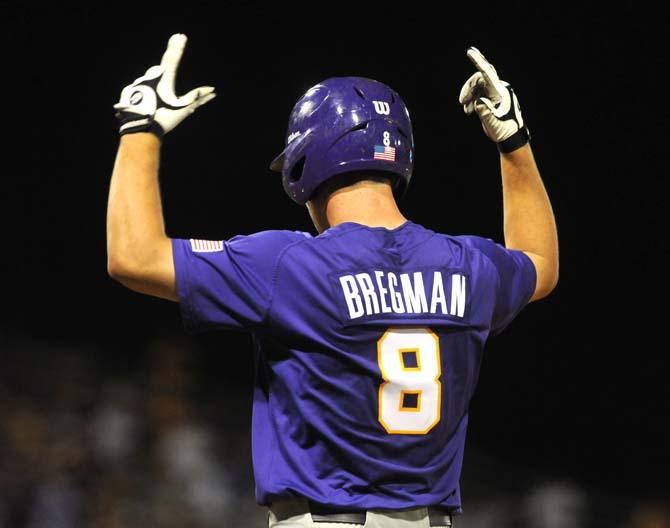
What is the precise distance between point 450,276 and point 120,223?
2.15ft

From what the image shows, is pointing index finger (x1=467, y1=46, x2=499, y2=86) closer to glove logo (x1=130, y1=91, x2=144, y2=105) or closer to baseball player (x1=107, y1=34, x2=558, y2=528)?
baseball player (x1=107, y1=34, x2=558, y2=528)

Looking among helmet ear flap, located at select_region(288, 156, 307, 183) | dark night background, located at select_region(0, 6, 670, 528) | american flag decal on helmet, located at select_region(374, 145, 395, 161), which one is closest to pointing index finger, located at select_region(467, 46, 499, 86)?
american flag decal on helmet, located at select_region(374, 145, 395, 161)

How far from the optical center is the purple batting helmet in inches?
79.0

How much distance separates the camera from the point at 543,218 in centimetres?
227

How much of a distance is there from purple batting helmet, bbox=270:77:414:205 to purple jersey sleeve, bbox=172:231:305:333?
0.88 ft

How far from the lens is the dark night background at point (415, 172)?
6496 mm

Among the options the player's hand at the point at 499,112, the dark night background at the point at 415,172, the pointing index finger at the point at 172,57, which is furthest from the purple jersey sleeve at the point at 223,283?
the dark night background at the point at 415,172

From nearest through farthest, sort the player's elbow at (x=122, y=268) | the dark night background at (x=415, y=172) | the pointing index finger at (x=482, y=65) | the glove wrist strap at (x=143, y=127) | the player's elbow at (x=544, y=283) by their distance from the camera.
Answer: the player's elbow at (x=122, y=268) → the glove wrist strap at (x=143, y=127) → the player's elbow at (x=544, y=283) → the pointing index finger at (x=482, y=65) → the dark night background at (x=415, y=172)

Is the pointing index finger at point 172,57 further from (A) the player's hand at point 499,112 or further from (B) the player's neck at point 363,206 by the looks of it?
(A) the player's hand at point 499,112

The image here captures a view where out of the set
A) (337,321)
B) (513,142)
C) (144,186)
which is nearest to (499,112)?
(513,142)

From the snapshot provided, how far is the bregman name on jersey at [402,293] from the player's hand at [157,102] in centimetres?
49

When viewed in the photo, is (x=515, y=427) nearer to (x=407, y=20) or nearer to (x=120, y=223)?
(x=407, y=20)

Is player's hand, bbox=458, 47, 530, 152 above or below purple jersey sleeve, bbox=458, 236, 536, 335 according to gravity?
above

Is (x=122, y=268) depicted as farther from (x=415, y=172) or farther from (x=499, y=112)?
(x=415, y=172)
